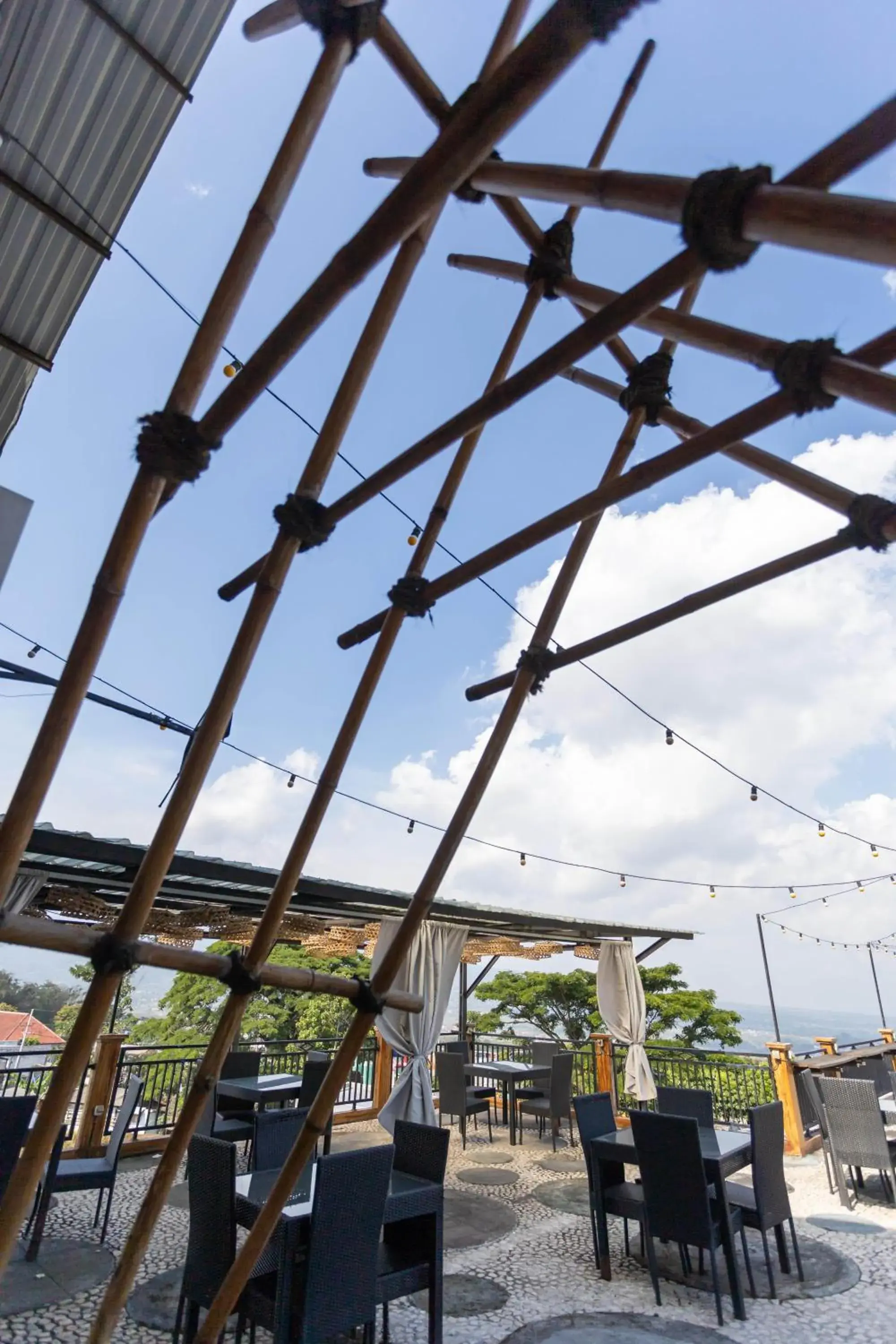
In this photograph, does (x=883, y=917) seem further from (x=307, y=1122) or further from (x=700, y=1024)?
(x=307, y=1122)

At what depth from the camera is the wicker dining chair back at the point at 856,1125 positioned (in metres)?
4.88

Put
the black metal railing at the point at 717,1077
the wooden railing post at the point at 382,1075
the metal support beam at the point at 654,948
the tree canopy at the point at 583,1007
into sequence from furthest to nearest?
the tree canopy at the point at 583,1007 < the metal support beam at the point at 654,948 < the wooden railing post at the point at 382,1075 < the black metal railing at the point at 717,1077

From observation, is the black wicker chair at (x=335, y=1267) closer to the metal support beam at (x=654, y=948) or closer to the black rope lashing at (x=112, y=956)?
the black rope lashing at (x=112, y=956)

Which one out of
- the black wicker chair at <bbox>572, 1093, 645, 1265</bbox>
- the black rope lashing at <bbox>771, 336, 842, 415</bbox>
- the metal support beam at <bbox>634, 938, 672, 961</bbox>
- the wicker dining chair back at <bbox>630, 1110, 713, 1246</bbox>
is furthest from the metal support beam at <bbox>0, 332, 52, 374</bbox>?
the metal support beam at <bbox>634, 938, 672, 961</bbox>

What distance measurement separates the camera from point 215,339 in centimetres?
130

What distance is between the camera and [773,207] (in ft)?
2.86

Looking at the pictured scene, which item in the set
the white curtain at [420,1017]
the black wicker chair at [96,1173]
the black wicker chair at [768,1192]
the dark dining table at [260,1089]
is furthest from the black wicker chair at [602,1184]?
the dark dining table at [260,1089]

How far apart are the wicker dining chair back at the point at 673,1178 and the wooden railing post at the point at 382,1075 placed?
513 cm

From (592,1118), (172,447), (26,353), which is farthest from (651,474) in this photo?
(592,1118)

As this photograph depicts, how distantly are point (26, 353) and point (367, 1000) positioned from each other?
260 cm

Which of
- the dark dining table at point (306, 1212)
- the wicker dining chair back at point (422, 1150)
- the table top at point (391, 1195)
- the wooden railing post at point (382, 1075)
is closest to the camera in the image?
the dark dining table at point (306, 1212)

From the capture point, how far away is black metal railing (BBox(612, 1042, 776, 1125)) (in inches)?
307

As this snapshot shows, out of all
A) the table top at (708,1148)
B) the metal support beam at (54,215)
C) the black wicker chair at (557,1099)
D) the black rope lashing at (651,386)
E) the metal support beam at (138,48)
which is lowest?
the black wicker chair at (557,1099)

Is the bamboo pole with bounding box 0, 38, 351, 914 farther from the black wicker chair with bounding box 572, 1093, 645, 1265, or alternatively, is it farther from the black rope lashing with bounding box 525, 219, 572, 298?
the black wicker chair with bounding box 572, 1093, 645, 1265
